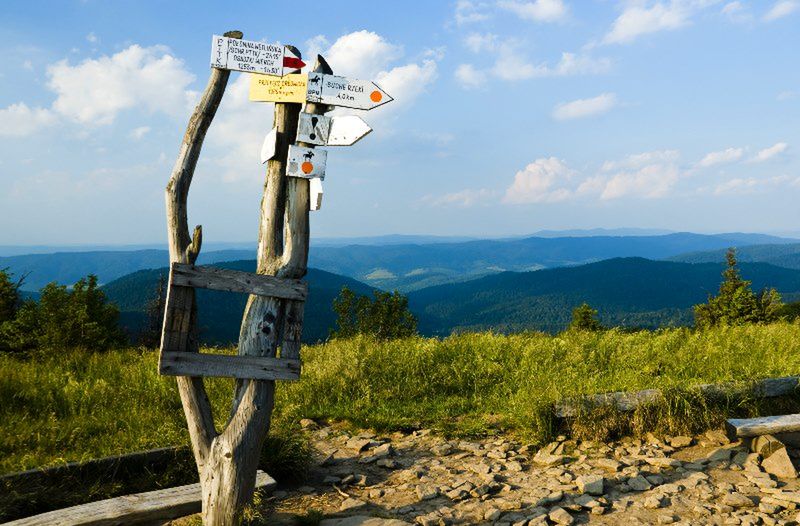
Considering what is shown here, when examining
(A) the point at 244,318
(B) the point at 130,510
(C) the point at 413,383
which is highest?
(A) the point at 244,318

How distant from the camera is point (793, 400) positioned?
764 centimetres

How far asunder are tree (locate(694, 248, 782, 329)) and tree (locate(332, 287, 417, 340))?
47.2 feet

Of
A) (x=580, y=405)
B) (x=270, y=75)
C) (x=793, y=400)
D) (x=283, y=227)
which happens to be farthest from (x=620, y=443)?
(x=270, y=75)

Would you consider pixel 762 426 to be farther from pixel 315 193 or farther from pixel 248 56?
pixel 248 56

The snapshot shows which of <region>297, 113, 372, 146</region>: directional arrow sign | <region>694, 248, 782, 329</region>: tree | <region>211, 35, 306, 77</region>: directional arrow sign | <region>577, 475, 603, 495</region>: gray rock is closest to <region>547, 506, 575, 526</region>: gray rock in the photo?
<region>577, 475, 603, 495</region>: gray rock

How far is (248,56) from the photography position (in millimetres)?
4770

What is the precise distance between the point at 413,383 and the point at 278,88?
19.0 feet

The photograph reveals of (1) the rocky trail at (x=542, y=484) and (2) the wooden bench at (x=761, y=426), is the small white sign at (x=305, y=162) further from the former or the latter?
(2) the wooden bench at (x=761, y=426)

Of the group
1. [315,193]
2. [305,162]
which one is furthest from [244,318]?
[305,162]

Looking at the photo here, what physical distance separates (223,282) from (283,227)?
0.79 metres

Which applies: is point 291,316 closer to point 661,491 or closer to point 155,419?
point 155,419

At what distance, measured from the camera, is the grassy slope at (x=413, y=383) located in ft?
22.1

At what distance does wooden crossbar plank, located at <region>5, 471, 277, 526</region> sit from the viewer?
437 cm

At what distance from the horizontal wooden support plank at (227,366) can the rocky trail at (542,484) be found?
1384 millimetres
